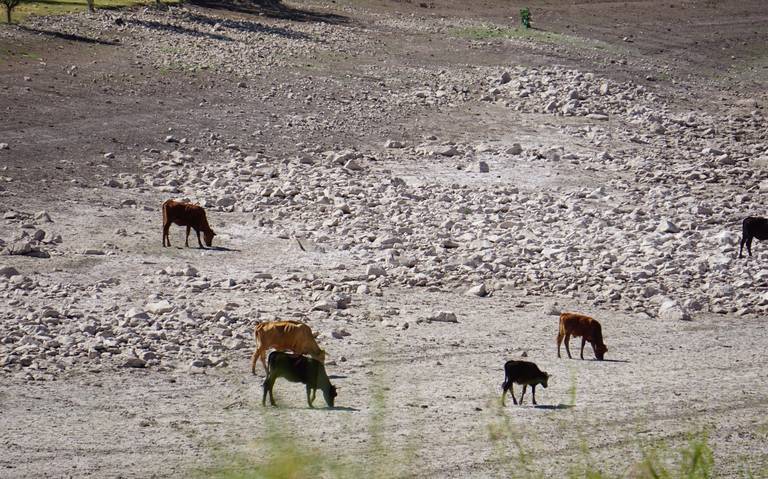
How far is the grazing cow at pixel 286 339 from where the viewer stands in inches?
491

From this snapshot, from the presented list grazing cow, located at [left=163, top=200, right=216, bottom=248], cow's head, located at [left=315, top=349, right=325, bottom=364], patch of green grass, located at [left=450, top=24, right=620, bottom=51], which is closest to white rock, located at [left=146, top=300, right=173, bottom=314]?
cow's head, located at [left=315, top=349, right=325, bottom=364]

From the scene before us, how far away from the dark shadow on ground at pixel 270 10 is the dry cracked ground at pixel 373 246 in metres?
2.60

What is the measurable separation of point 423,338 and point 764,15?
40.5 metres

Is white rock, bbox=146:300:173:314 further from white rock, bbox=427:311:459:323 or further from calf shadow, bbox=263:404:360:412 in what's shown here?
calf shadow, bbox=263:404:360:412

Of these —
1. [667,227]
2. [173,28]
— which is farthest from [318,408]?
[173,28]

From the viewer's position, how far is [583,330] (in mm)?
13703

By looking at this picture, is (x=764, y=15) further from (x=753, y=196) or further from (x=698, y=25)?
(x=753, y=196)

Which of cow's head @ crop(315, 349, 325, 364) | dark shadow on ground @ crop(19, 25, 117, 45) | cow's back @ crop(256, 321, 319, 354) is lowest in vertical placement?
cow's head @ crop(315, 349, 325, 364)

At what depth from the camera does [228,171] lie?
23781mm

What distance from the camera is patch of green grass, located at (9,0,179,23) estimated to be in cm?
3635

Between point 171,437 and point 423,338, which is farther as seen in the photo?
point 423,338

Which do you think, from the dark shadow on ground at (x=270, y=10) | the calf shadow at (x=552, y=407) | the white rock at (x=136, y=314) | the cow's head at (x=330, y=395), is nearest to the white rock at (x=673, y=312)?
the calf shadow at (x=552, y=407)

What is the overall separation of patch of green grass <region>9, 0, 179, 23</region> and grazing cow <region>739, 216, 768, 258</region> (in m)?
23.3

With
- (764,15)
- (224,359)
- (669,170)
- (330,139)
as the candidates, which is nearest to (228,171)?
(330,139)
